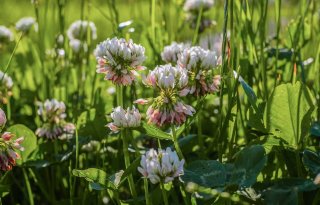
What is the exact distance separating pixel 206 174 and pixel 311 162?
13 centimetres

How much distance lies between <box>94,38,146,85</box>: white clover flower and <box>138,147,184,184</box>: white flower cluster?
0.18 metres

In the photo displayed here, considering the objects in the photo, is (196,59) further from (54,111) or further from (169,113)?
(54,111)

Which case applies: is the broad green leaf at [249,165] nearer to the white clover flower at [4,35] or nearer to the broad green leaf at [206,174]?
the broad green leaf at [206,174]

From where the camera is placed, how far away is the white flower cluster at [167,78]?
77 centimetres

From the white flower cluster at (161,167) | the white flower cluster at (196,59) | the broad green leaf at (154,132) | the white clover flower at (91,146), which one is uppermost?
the white flower cluster at (196,59)

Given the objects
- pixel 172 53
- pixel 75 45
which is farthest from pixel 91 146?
pixel 75 45

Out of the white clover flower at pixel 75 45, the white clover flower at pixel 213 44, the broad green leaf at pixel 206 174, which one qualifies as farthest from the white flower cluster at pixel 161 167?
the white clover flower at pixel 75 45

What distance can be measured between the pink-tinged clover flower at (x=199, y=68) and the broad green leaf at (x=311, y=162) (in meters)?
0.17

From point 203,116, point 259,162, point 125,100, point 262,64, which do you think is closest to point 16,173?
point 125,100

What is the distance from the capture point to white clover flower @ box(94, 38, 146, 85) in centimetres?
83

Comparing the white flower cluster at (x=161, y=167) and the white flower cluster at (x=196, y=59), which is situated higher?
the white flower cluster at (x=196, y=59)

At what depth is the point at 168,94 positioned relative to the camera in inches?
31.0

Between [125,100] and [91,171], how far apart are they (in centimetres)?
49

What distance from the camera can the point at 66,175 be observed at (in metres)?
1.12
